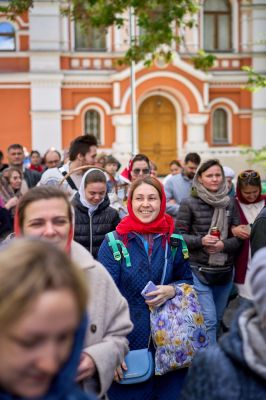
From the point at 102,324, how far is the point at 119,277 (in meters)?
1.39

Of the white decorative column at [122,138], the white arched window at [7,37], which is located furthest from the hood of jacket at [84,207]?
the white arched window at [7,37]

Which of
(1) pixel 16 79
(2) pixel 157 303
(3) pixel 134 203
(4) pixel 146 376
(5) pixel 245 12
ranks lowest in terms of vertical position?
(4) pixel 146 376

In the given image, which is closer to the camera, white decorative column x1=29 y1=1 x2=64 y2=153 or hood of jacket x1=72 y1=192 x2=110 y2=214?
hood of jacket x1=72 y1=192 x2=110 y2=214

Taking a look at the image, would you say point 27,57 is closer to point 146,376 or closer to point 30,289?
point 146,376

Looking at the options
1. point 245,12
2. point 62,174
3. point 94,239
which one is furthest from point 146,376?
point 245,12

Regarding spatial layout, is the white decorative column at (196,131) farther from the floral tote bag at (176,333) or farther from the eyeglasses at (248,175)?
the floral tote bag at (176,333)

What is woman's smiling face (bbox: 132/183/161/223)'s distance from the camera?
14.9 ft

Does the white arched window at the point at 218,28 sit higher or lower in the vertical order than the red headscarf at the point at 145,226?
higher

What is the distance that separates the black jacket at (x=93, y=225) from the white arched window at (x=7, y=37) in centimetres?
2022

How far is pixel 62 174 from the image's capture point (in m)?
7.29

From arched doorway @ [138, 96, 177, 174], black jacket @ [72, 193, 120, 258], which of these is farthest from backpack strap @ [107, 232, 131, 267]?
arched doorway @ [138, 96, 177, 174]

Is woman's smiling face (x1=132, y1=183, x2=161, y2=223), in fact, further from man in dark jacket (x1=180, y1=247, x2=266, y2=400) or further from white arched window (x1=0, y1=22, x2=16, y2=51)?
white arched window (x1=0, y1=22, x2=16, y2=51)

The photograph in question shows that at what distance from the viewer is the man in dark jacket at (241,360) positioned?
2201mm

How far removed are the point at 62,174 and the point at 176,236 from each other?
3012 mm
